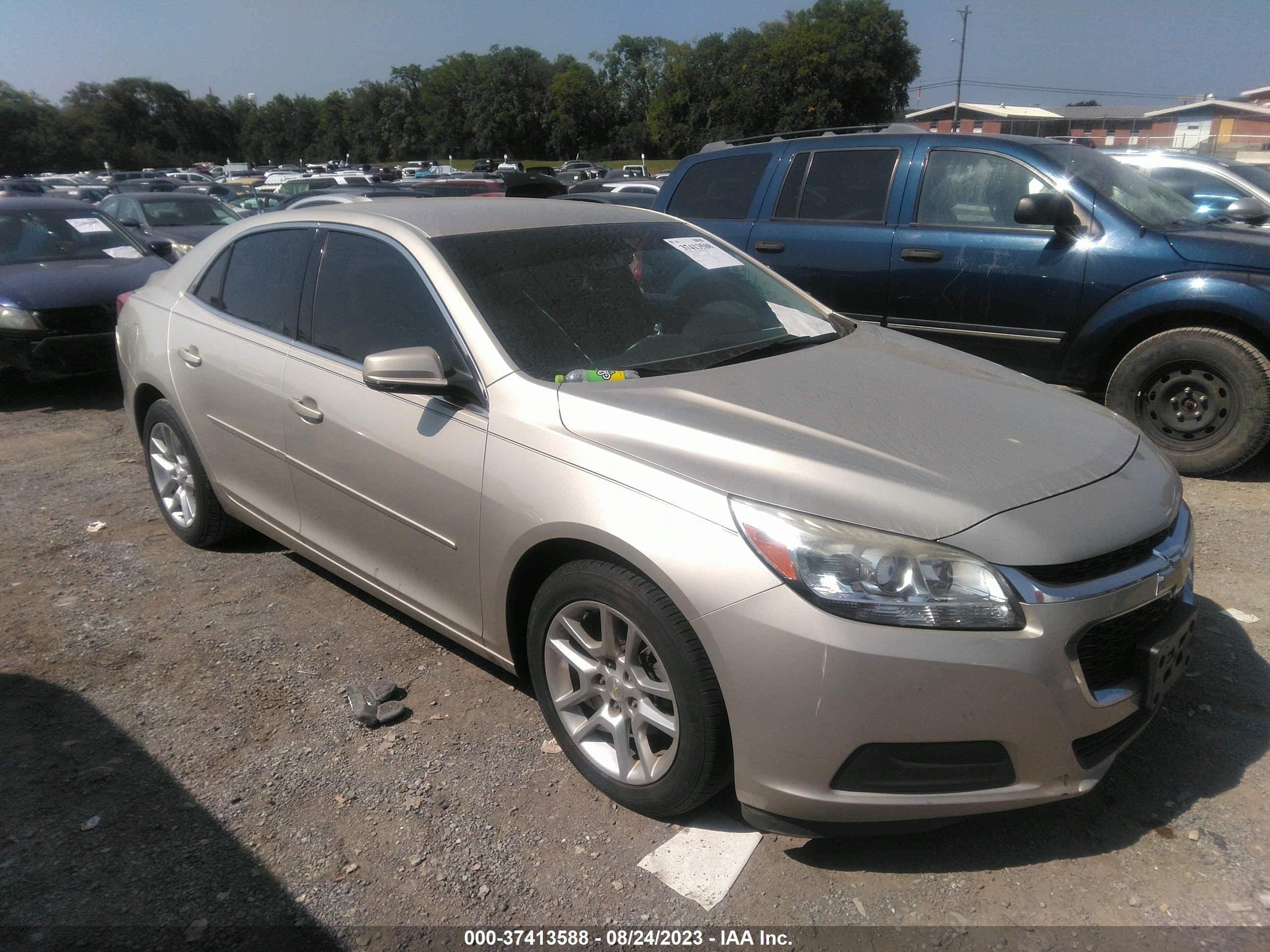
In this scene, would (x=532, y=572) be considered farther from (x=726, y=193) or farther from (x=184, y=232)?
(x=184, y=232)

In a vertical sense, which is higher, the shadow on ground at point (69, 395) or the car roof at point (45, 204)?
the car roof at point (45, 204)

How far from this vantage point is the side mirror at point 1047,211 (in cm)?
513

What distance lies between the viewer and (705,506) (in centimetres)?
229

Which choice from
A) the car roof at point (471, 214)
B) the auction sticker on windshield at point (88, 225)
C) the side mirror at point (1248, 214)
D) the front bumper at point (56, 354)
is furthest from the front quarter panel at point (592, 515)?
the auction sticker on windshield at point (88, 225)

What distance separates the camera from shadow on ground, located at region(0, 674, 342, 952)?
7.42 ft

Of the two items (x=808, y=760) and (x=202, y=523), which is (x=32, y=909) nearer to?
(x=808, y=760)

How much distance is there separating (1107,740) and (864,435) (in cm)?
97

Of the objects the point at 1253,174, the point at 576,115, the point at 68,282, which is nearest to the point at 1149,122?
the point at 576,115

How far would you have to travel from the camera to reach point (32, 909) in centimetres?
233

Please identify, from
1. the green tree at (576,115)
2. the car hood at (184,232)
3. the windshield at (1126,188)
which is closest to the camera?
the windshield at (1126,188)

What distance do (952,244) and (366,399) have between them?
12.7ft

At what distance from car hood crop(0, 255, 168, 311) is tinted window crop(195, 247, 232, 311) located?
11.4 feet

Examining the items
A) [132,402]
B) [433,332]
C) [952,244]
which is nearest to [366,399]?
[433,332]

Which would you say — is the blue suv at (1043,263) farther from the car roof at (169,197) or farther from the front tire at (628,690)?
the car roof at (169,197)
